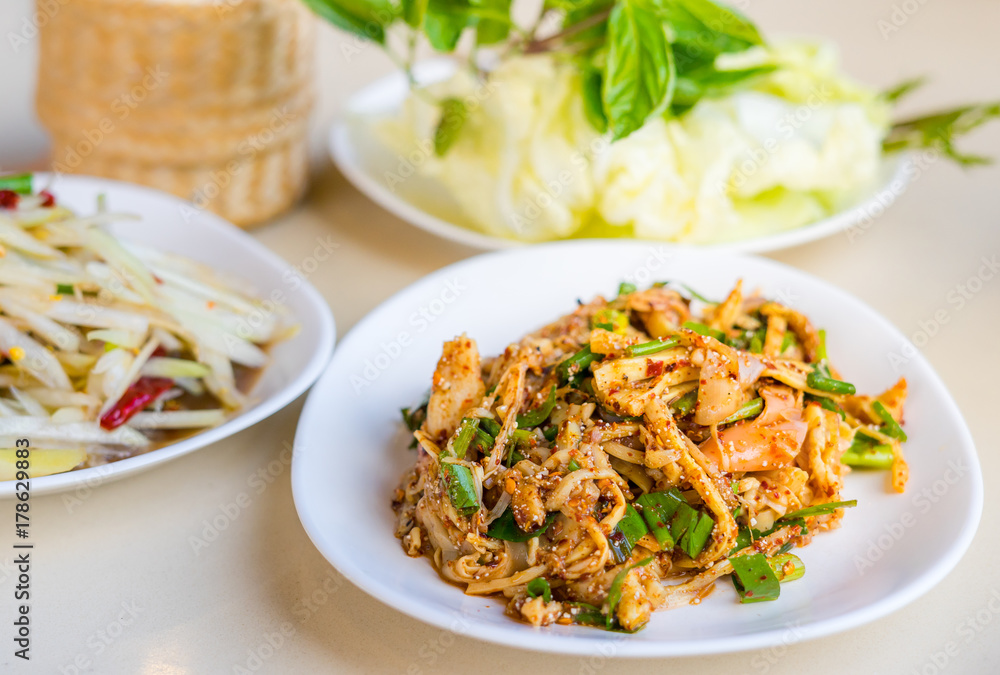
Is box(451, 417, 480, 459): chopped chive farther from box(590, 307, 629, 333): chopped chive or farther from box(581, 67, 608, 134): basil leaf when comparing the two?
box(581, 67, 608, 134): basil leaf

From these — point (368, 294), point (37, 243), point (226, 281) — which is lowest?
point (368, 294)

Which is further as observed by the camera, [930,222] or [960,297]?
[930,222]

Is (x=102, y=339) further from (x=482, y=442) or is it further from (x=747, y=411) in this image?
(x=747, y=411)

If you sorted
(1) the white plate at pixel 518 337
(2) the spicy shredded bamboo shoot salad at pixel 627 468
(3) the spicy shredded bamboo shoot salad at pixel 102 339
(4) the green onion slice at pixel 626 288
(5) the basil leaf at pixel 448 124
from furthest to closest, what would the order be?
(5) the basil leaf at pixel 448 124 → (4) the green onion slice at pixel 626 288 → (3) the spicy shredded bamboo shoot salad at pixel 102 339 → (2) the spicy shredded bamboo shoot salad at pixel 627 468 → (1) the white plate at pixel 518 337

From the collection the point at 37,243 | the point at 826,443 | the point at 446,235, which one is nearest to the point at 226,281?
the point at 37,243

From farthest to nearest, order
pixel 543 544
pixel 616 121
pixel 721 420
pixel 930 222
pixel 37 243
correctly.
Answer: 1. pixel 930 222
2. pixel 616 121
3. pixel 37 243
4. pixel 721 420
5. pixel 543 544

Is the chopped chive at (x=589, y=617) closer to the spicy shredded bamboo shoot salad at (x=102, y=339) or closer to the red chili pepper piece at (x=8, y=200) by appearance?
the spicy shredded bamboo shoot salad at (x=102, y=339)

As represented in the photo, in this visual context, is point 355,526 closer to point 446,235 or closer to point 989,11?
point 446,235

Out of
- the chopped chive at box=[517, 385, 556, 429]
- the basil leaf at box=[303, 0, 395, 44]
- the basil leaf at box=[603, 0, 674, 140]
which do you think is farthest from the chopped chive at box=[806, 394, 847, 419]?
the basil leaf at box=[303, 0, 395, 44]

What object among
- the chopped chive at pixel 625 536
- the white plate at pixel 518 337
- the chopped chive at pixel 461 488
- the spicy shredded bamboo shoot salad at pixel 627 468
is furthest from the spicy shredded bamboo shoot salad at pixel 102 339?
the chopped chive at pixel 625 536
